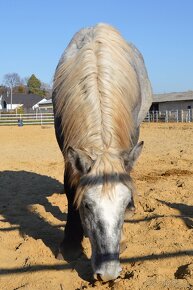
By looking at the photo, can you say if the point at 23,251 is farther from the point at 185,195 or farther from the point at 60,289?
the point at 185,195

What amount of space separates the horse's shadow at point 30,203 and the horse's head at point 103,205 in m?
1.27

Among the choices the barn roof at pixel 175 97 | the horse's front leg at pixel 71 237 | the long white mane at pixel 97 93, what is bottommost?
the horse's front leg at pixel 71 237

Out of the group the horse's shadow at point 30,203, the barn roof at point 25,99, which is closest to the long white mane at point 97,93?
the horse's shadow at point 30,203

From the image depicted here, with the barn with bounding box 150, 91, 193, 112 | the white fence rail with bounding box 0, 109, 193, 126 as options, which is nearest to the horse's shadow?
the white fence rail with bounding box 0, 109, 193, 126

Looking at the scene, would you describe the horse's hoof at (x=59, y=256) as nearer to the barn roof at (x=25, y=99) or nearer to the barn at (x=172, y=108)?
the barn at (x=172, y=108)

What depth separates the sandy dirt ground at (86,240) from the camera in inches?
142

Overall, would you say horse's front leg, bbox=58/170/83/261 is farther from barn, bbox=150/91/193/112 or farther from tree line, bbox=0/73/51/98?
tree line, bbox=0/73/51/98

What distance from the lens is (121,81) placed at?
439 centimetres

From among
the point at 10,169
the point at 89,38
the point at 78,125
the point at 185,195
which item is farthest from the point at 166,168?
the point at 78,125

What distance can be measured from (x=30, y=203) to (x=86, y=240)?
7.21ft

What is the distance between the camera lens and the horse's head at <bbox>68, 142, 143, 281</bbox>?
315 centimetres

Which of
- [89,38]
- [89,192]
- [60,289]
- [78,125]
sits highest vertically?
[89,38]

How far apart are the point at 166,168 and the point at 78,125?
17.6 feet

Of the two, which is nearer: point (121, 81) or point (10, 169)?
point (121, 81)
